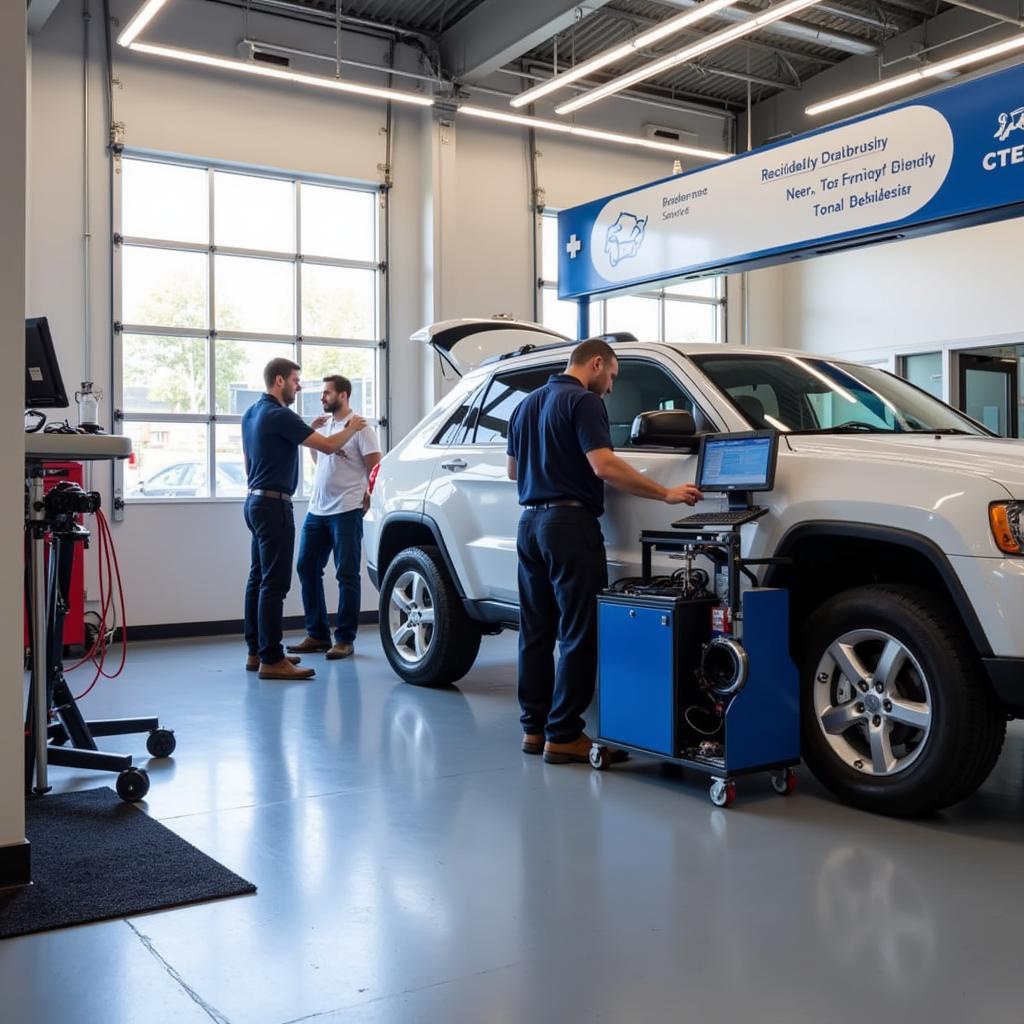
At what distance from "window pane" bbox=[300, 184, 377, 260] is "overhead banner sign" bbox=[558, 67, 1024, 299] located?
A: 3.07 m

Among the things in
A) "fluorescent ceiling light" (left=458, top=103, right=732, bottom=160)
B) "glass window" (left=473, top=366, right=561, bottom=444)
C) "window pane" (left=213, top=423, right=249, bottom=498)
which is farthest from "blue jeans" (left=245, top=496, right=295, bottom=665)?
"fluorescent ceiling light" (left=458, top=103, right=732, bottom=160)

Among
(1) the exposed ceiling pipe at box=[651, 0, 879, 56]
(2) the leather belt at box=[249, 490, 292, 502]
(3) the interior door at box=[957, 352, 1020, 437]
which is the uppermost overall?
(1) the exposed ceiling pipe at box=[651, 0, 879, 56]

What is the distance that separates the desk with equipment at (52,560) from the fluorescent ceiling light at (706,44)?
19.0ft

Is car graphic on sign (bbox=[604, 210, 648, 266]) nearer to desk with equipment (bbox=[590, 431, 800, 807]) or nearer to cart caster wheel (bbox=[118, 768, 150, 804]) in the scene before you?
desk with equipment (bbox=[590, 431, 800, 807])

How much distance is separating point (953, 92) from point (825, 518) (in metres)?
3.00

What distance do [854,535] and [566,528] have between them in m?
1.20

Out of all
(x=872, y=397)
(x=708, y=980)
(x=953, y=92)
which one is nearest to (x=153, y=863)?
(x=708, y=980)

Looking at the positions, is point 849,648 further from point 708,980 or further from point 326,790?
point 326,790

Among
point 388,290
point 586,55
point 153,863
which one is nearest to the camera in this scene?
point 153,863

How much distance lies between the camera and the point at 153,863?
137 inches

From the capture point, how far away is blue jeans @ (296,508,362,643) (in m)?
7.93

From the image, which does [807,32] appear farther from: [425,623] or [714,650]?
[714,650]

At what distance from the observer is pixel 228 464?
32.0 feet

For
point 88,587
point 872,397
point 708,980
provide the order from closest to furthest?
point 708,980 → point 872,397 → point 88,587
